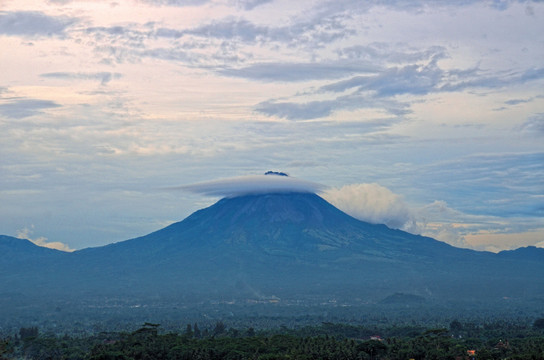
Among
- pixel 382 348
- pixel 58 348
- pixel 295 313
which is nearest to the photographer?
pixel 382 348

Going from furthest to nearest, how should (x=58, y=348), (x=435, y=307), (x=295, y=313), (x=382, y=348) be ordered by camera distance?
1. (x=435, y=307)
2. (x=295, y=313)
3. (x=58, y=348)
4. (x=382, y=348)

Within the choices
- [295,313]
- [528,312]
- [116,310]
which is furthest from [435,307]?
Answer: [116,310]

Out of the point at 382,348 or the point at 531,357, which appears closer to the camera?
the point at 531,357

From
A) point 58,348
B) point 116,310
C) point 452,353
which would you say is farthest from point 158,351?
point 116,310

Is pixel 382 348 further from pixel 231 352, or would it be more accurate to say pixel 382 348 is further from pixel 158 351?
pixel 158 351

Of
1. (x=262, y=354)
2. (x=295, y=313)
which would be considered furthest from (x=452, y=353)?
(x=295, y=313)

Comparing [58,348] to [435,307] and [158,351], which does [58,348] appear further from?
[435,307]

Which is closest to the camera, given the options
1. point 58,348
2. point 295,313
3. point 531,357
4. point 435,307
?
point 531,357

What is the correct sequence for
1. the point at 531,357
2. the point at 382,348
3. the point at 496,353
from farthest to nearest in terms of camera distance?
the point at 382,348 → the point at 496,353 → the point at 531,357

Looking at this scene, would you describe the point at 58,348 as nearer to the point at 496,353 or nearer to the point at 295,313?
the point at 496,353

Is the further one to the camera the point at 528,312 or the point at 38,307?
the point at 38,307
